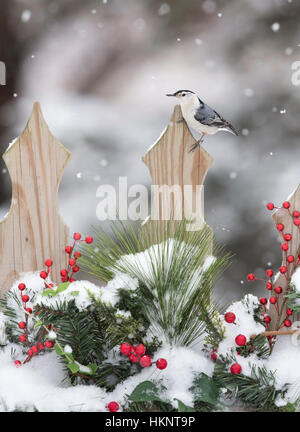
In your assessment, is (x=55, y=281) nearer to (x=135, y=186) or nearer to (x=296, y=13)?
(x=135, y=186)

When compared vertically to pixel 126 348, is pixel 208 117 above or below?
above

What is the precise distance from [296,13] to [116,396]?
4.93 ft

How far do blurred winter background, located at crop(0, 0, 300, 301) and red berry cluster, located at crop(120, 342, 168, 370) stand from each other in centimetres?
93

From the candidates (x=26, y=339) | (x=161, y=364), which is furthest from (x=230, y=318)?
(x=26, y=339)

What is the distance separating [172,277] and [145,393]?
21cm

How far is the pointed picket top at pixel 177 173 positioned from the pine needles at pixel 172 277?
12 centimetres

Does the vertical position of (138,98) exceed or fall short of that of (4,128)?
it exceeds it

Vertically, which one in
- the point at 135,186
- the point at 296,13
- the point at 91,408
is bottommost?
the point at 91,408

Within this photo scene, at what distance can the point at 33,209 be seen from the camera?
997mm

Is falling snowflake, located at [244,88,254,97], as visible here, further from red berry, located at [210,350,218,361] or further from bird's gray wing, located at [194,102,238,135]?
red berry, located at [210,350,218,361]

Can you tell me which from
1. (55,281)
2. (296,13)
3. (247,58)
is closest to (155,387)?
(55,281)

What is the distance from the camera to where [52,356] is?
2.93 feet

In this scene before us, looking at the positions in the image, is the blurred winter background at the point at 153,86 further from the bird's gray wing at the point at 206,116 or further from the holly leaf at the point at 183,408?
the holly leaf at the point at 183,408

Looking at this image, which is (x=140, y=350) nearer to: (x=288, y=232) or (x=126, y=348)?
(x=126, y=348)
